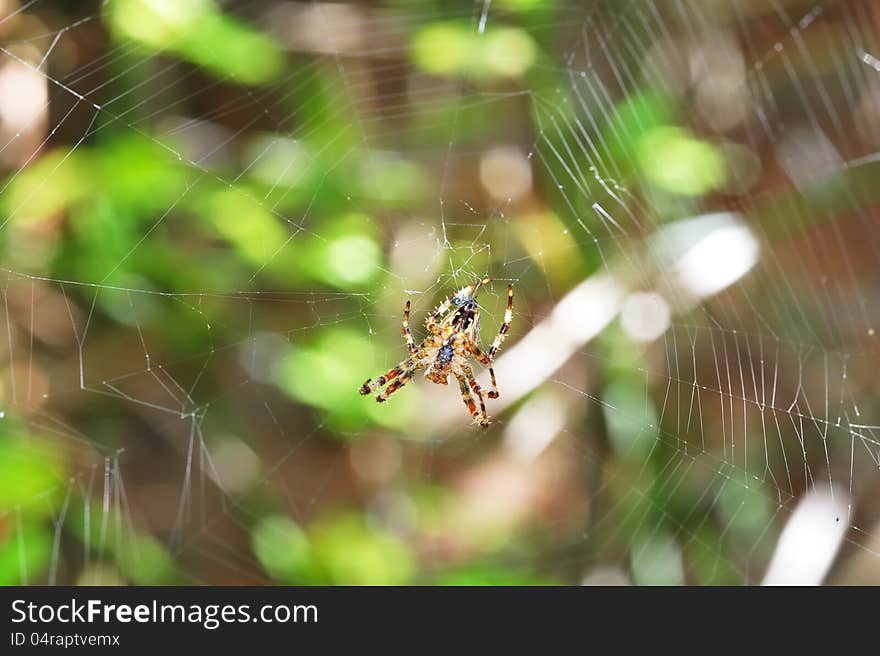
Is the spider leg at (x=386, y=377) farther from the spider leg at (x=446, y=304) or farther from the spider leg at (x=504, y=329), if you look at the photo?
the spider leg at (x=504, y=329)

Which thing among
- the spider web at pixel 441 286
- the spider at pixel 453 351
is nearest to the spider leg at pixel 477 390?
the spider at pixel 453 351

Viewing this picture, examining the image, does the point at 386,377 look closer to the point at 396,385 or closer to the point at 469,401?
the point at 396,385

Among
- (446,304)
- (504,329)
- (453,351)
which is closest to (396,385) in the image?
(453,351)

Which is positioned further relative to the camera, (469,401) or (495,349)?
(469,401)

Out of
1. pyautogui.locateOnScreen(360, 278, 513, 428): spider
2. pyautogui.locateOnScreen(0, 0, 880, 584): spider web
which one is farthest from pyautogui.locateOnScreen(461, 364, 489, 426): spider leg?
pyautogui.locateOnScreen(0, 0, 880, 584): spider web

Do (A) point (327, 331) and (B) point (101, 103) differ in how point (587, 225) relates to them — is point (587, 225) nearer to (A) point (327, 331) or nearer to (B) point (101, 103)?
(A) point (327, 331)
